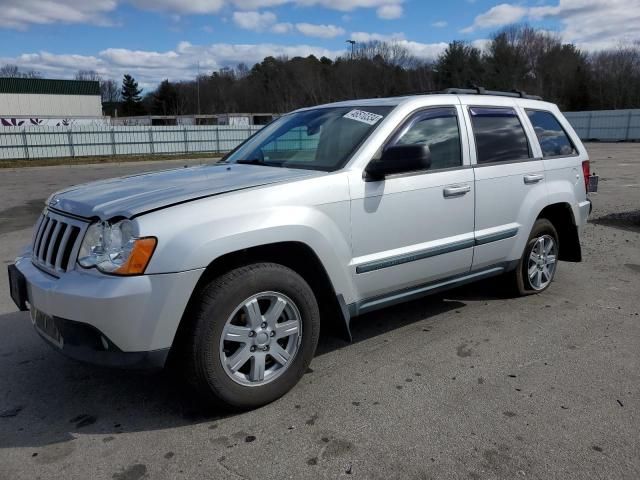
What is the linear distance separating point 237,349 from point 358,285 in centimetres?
92

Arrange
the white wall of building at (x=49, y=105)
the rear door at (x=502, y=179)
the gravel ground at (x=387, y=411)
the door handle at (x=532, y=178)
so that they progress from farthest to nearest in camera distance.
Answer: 1. the white wall of building at (x=49, y=105)
2. the door handle at (x=532, y=178)
3. the rear door at (x=502, y=179)
4. the gravel ground at (x=387, y=411)

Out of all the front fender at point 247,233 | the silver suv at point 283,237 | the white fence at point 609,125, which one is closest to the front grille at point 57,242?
the silver suv at point 283,237

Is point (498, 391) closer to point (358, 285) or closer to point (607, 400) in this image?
point (607, 400)

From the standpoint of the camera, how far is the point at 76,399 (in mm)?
3350

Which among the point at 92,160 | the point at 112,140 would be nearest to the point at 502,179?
the point at 92,160

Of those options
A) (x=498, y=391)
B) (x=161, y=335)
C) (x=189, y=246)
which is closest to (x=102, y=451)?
(x=161, y=335)

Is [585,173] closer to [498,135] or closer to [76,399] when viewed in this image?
[498,135]

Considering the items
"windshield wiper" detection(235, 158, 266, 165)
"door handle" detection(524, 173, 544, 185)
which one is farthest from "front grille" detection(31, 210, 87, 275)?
"door handle" detection(524, 173, 544, 185)

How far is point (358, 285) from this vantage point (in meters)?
3.57

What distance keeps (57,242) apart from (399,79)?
8190 centimetres

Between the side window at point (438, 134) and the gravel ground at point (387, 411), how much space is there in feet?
4.44

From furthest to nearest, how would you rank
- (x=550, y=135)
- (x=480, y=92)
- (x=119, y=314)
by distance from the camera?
(x=550, y=135) < (x=480, y=92) < (x=119, y=314)

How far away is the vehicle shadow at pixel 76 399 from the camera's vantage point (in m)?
3.03

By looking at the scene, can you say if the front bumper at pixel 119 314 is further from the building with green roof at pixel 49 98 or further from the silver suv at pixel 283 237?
the building with green roof at pixel 49 98
